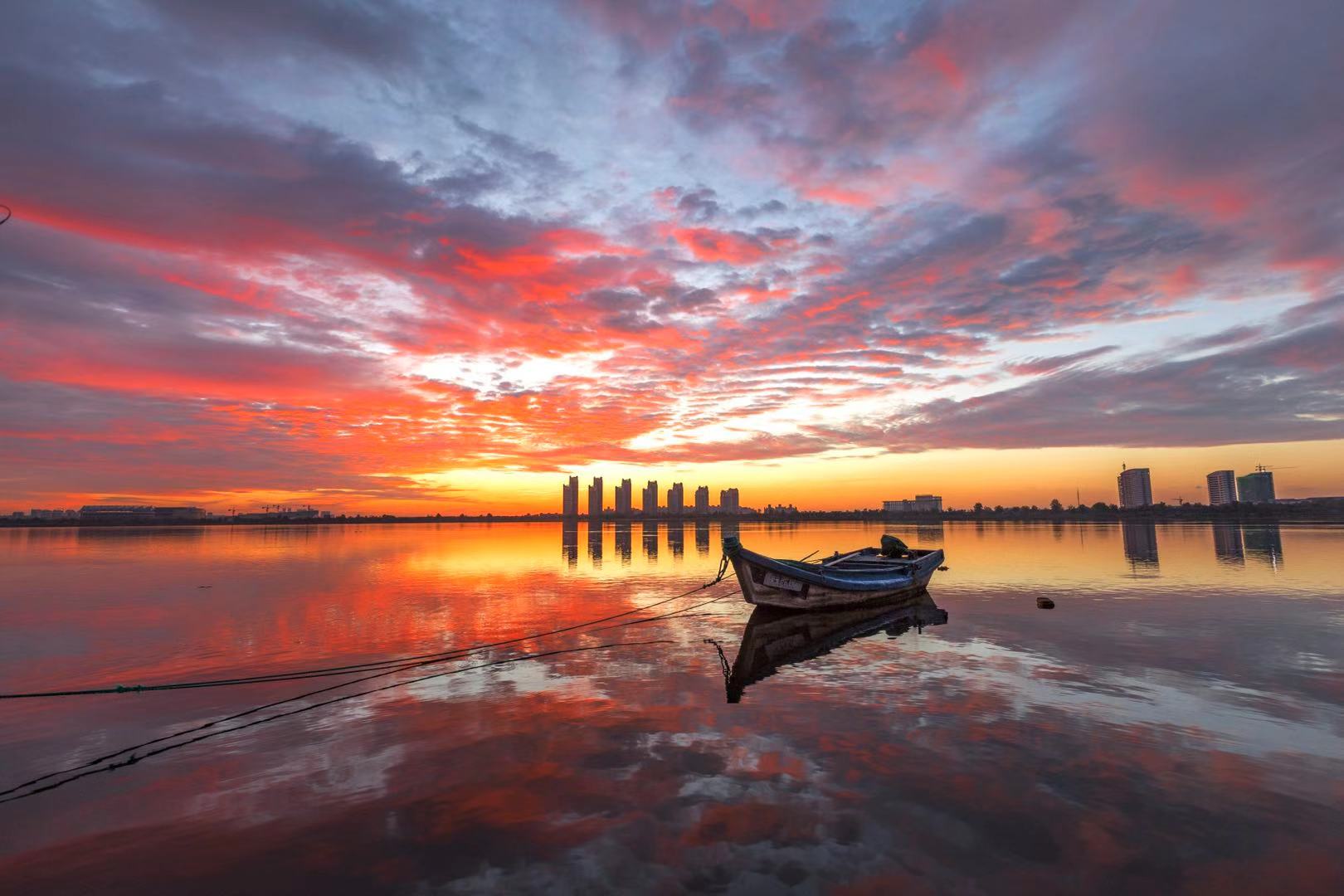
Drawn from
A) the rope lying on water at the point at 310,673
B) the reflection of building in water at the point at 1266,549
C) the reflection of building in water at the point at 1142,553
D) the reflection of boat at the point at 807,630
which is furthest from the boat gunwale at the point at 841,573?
the reflection of building in water at the point at 1266,549

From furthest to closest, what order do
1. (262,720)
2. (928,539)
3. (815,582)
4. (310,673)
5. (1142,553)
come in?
(928,539) < (1142,553) < (815,582) < (310,673) < (262,720)

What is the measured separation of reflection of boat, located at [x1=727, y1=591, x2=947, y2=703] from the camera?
59.3ft

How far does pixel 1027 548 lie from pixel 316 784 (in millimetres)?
77306

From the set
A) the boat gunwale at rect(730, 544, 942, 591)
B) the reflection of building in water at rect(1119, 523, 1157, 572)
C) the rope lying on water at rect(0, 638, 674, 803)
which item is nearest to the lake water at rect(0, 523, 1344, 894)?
the rope lying on water at rect(0, 638, 674, 803)

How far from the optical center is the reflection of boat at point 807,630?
59.3 ft

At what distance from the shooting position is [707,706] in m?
14.1

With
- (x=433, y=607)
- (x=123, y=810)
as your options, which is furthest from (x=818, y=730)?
(x=433, y=607)

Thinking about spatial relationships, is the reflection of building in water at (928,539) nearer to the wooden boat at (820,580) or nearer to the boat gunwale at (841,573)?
the boat gunwale at (841,573)

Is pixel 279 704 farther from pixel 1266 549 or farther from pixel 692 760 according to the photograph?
pixel 1266 549

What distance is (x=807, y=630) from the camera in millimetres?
23969

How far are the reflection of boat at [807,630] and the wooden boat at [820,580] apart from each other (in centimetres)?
56

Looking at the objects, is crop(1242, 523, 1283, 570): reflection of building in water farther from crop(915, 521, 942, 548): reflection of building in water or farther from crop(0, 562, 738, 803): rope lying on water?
crop(0, 562, 738, 803): rope lying on water

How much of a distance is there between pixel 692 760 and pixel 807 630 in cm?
1404

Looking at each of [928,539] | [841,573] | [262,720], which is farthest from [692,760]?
[928,539]
